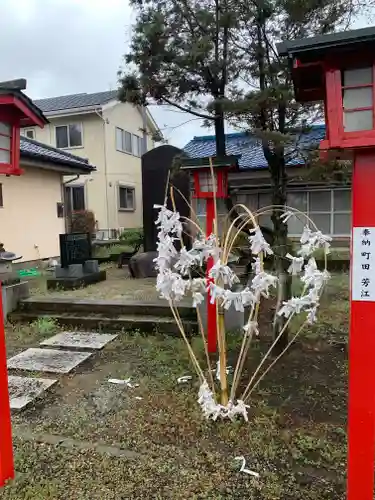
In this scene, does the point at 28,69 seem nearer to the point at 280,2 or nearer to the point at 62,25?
the point at 62,25

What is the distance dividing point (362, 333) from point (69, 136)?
53.1 feet

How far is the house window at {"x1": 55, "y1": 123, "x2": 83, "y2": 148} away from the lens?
52.7 ft

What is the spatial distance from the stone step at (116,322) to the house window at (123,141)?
12.2 meters

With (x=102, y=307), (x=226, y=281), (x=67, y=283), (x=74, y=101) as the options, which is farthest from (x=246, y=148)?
(x=74, y=101)

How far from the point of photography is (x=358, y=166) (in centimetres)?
187

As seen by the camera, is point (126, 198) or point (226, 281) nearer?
point (226, 281)

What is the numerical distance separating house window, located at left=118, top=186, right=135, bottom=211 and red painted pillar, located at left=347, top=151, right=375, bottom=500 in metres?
15.4

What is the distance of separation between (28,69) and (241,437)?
20.2 m

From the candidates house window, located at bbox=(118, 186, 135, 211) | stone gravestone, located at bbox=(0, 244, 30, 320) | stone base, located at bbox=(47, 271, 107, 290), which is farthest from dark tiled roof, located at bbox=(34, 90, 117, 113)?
stone gravestone, located at bbox=(0, 244, 30, 320)

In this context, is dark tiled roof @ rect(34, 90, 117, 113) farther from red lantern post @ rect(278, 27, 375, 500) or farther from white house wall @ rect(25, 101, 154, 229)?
red lantern post @ rect(278, 27, 375, 500)

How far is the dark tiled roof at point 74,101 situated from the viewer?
51.7ft

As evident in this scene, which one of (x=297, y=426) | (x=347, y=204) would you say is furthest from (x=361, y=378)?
(x=347, y=204)

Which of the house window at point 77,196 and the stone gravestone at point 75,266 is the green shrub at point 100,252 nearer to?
the house window at point 77,196

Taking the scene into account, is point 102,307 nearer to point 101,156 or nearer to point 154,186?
point 154,186
